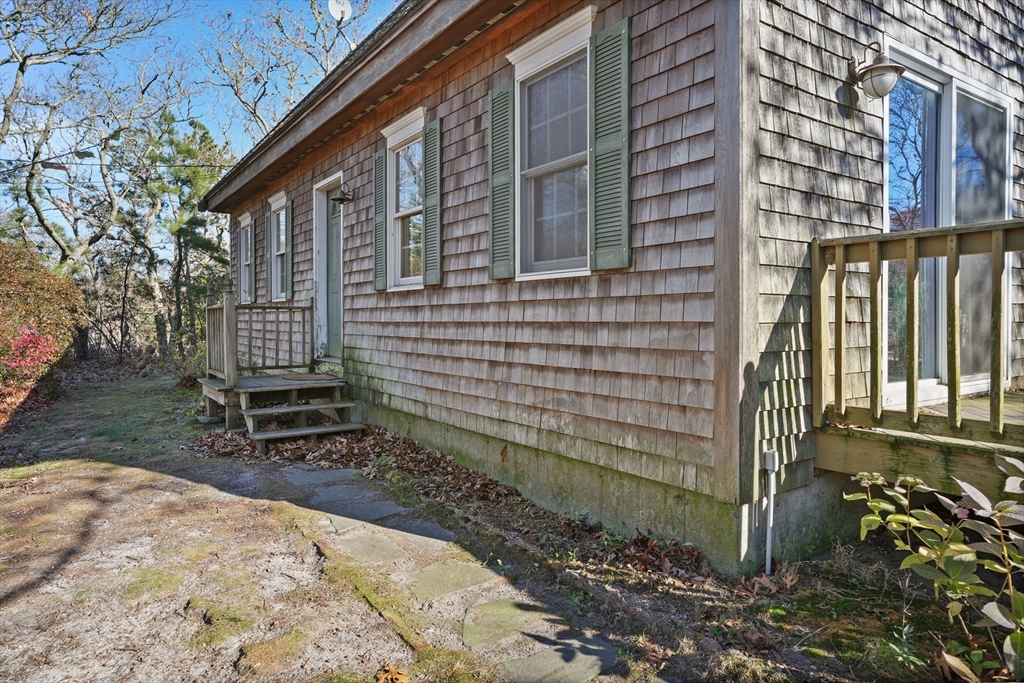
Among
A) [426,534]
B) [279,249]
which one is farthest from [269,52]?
[426,534]

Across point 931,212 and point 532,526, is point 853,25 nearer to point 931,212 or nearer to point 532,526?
point 931,212

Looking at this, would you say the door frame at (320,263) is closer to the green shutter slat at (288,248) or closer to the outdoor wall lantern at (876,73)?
the green shutter slat at (288,248)

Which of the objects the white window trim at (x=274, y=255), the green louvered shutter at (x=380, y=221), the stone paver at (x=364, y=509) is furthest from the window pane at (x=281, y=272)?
the stone paver at (x=364, y=509)

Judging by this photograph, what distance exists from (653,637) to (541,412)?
1943 mm

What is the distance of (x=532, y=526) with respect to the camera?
13.4 feet

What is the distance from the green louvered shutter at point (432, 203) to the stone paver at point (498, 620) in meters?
3.28

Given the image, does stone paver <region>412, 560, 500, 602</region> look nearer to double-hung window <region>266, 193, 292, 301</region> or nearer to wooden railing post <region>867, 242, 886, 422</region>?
wooden railing post <region>867, 242, 886, 422</region>

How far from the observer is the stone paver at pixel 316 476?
5219mm

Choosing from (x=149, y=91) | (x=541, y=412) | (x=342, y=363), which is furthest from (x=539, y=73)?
(x=149, y=91)

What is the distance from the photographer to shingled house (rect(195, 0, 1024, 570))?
3.16 m

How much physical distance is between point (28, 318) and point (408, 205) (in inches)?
283

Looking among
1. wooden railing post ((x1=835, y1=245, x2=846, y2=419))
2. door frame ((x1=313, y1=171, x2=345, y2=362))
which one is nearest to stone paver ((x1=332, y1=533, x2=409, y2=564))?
wooden railing post ((x1=835, y1=245, x2=846, y2=419))

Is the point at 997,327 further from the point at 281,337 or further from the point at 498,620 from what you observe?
the point at 281,337

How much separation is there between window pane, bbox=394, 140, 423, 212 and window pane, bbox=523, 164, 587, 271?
6.13 ft
